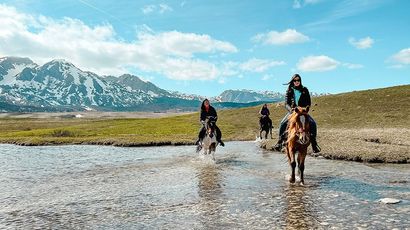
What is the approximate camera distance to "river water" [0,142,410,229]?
12.5 m

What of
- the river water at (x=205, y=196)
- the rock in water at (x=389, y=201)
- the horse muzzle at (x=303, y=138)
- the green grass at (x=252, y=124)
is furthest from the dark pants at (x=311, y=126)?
the green grass at (x=252, y=124)

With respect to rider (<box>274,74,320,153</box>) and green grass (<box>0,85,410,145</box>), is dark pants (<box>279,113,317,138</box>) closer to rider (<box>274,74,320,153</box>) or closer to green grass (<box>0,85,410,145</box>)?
rider (<box>274,74,320,153</box>)

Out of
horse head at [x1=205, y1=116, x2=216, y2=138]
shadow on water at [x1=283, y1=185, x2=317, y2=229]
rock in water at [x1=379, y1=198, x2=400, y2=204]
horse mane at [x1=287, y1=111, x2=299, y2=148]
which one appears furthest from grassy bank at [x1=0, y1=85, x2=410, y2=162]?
rock in water at [x1=379, y1=198, x2=400, y2=204]

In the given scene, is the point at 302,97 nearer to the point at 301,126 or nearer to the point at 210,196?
the point at 301,126

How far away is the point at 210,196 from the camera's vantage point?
53.7ft

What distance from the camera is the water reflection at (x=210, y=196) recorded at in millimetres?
12734

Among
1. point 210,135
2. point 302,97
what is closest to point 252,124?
point 210,135

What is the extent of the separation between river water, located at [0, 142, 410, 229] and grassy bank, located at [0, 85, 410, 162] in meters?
5.48

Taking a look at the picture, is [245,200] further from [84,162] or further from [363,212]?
[84,162]

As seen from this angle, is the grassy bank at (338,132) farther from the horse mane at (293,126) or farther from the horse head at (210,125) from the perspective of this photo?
the horse head at (210,125)

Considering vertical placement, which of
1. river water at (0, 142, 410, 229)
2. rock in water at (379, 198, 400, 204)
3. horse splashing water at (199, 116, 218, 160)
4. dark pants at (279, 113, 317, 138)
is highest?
dark pants at (279, 113, 317, 138)

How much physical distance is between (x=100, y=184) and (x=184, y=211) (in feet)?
24.9

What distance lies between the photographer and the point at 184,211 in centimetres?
1395

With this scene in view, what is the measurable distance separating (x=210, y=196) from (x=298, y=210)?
4.05 m
